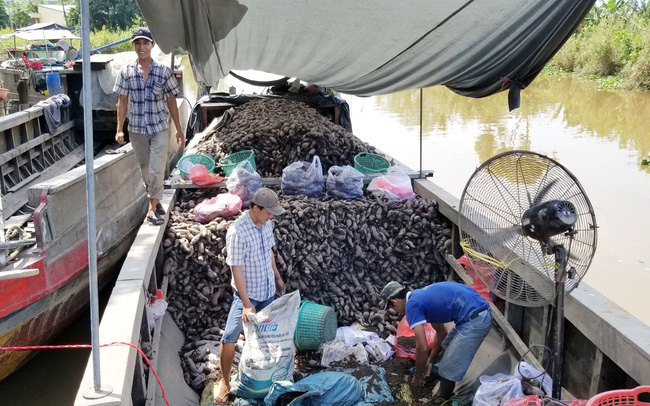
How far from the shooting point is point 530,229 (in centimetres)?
290

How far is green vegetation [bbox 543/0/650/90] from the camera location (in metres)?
21.9

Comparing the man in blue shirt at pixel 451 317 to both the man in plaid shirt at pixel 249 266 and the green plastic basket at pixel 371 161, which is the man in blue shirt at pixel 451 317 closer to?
the man in plaid shirt at pixel 249 266

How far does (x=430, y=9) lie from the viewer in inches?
132

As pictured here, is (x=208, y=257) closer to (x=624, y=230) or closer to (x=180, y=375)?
(x=180, y=375)

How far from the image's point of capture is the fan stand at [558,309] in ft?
9.22

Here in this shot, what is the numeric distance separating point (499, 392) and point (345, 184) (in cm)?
312

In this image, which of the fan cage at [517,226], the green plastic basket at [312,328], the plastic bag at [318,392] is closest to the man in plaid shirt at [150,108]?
the green plastic basket at [312,328]

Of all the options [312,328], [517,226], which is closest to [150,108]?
[312,328]

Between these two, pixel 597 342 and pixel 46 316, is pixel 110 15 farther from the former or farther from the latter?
pixel 597 342

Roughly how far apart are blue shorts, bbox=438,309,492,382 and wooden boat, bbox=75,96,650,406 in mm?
323

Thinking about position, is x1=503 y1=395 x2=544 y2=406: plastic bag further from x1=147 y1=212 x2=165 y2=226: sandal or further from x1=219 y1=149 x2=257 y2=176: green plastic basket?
x1=219 y1=149 x2=257 y2=176: green plastic basket

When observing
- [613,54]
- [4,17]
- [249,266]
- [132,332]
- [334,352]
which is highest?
[4,17]

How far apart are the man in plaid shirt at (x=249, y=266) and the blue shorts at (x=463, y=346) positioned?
139cm

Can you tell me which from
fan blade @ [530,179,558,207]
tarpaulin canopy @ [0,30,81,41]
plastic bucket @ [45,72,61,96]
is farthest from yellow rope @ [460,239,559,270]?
tarpaulin canopy @ [0,30,81,41]
